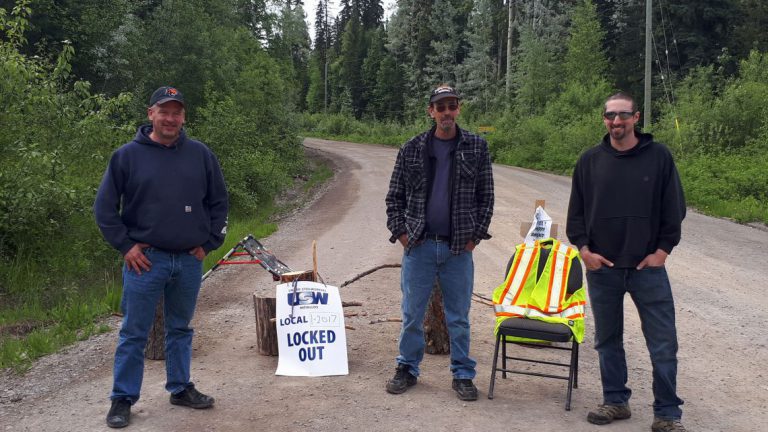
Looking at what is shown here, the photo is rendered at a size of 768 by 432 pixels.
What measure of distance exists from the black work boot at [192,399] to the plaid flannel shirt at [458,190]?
70.9 inches

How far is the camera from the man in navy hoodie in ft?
14.5

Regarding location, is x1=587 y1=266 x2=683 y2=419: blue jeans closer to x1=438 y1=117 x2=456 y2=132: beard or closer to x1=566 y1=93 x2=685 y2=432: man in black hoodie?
x1=566 y1=93 x2=685 y2=432: man in black hoodie

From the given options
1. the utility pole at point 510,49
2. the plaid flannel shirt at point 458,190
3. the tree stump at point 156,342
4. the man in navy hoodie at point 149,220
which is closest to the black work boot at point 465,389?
the plaid flannel shirt at point 458,190

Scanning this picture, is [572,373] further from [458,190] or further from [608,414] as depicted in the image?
[458,190]

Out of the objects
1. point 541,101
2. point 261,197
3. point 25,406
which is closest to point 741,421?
point 25,406

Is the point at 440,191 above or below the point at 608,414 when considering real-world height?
above

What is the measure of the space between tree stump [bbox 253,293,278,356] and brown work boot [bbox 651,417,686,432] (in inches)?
125

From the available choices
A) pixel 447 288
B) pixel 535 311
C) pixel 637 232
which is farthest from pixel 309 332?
pixel 637 232

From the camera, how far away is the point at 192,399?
4.77 metres

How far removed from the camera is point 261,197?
17938mm

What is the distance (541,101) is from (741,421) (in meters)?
33.3

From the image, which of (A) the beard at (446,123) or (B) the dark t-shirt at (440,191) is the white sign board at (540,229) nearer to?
(B) the dark t-shirt at (440,191)

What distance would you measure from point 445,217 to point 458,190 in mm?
217

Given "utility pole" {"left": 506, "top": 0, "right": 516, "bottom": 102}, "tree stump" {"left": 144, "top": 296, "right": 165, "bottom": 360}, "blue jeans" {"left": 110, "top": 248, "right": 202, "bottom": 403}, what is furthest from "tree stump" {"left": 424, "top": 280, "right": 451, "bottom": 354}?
"utility pole" {"left": 506, "top": 0, "right": 516, "bottom": 102}
